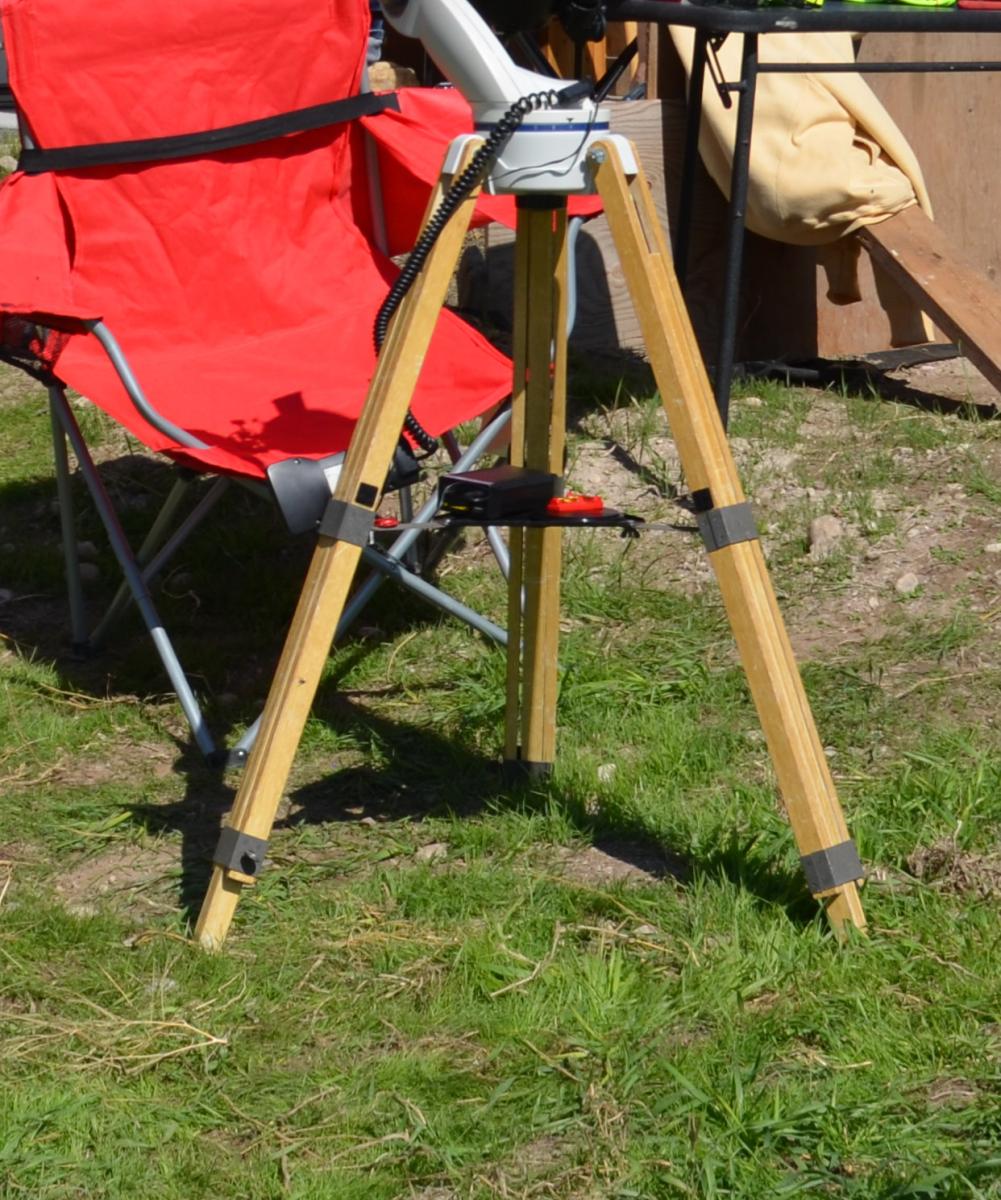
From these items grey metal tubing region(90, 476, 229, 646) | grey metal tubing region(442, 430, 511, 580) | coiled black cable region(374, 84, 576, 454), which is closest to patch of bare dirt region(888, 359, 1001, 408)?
grey metal tubing region(442, 430, 511, 580)

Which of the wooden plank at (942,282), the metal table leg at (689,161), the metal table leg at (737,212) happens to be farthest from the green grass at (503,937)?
the metal table leg at (689,161)

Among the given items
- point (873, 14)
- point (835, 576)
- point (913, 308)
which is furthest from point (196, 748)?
point (913, 308)

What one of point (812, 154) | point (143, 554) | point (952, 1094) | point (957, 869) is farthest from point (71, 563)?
point (952, 1094)

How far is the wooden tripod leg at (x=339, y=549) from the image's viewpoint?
8.36 feet

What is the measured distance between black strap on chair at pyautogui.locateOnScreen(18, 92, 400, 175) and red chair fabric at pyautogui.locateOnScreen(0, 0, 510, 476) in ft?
0.08

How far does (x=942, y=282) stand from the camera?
4.86 m

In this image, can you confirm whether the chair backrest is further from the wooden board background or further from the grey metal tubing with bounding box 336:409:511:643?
the wooden board background

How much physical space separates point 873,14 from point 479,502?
1.99 metres

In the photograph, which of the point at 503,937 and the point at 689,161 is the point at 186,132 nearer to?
the point at 689,161

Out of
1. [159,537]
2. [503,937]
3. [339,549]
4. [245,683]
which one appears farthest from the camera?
[159,537]

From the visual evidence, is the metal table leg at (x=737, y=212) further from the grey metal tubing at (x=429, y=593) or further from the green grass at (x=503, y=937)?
the grey metal tubing at (x=429, y=593)

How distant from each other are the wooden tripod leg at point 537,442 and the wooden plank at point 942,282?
214cm

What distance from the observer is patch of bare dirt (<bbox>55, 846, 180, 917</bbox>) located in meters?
2.96

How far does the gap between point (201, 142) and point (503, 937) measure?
239 centimetres
